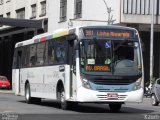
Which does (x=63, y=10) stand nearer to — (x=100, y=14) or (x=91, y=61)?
(x=100, y=14)

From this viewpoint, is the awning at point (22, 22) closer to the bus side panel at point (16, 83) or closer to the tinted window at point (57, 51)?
the bus side panel at point (16, 83)

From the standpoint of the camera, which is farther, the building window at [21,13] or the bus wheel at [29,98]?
the building window at [21,13]

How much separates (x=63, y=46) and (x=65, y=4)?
2942 centimetres

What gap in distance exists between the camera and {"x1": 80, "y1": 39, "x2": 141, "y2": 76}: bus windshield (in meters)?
→ 20.7

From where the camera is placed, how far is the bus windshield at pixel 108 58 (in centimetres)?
2069

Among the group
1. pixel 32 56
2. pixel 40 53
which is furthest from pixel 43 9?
pixel 40 53

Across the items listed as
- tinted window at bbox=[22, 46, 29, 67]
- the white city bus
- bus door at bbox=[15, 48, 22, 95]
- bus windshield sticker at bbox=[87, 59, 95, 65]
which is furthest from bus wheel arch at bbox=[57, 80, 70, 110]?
bus door at bbox=[15, 48, 22, 95]

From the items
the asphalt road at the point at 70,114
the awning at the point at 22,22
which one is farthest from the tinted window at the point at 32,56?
the awning at the point at 22,22

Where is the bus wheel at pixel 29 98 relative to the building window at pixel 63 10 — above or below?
below

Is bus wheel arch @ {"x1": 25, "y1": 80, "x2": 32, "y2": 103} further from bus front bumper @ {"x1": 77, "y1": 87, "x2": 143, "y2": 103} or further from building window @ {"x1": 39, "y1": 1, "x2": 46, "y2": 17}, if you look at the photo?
building window @ {"x1": 39, "y1": 1, "x2": 46, "y2": 17}

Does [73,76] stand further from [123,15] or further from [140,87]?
[123,15]

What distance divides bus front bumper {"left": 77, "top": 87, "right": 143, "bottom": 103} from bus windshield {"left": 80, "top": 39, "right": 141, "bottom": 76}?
718 mm

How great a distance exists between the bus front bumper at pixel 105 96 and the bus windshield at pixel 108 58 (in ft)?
2.36

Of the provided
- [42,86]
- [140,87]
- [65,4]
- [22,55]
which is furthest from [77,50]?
[65,4]
